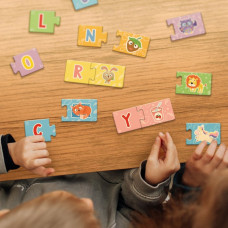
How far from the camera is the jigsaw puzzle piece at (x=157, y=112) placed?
934 mm

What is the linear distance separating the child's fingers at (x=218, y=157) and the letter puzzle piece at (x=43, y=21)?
666mm

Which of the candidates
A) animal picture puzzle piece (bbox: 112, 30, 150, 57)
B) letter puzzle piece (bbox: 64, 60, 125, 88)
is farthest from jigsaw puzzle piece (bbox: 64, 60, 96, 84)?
animal picture puzzle piece (bbox: 112, 30, 150, 57)

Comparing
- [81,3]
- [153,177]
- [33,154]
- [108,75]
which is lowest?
[153,177]

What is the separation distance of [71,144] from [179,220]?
405 mm

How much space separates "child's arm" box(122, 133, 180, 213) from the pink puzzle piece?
0.09 m

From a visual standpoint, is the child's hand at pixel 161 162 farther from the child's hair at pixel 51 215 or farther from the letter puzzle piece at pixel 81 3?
the letter puzzle piece at pixel 81 3

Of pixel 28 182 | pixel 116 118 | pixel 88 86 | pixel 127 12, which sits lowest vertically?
pixel 28 182

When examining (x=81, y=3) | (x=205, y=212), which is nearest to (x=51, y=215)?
(x=205, y=212)

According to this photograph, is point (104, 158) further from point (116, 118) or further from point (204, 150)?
point (204, 150)

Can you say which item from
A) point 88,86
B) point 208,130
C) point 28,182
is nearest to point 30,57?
point 88,86

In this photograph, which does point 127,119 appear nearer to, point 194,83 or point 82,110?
point 82,110

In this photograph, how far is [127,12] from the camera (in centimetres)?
93

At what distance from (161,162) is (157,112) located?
16 centimetres

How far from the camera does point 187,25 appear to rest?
3.07ft
